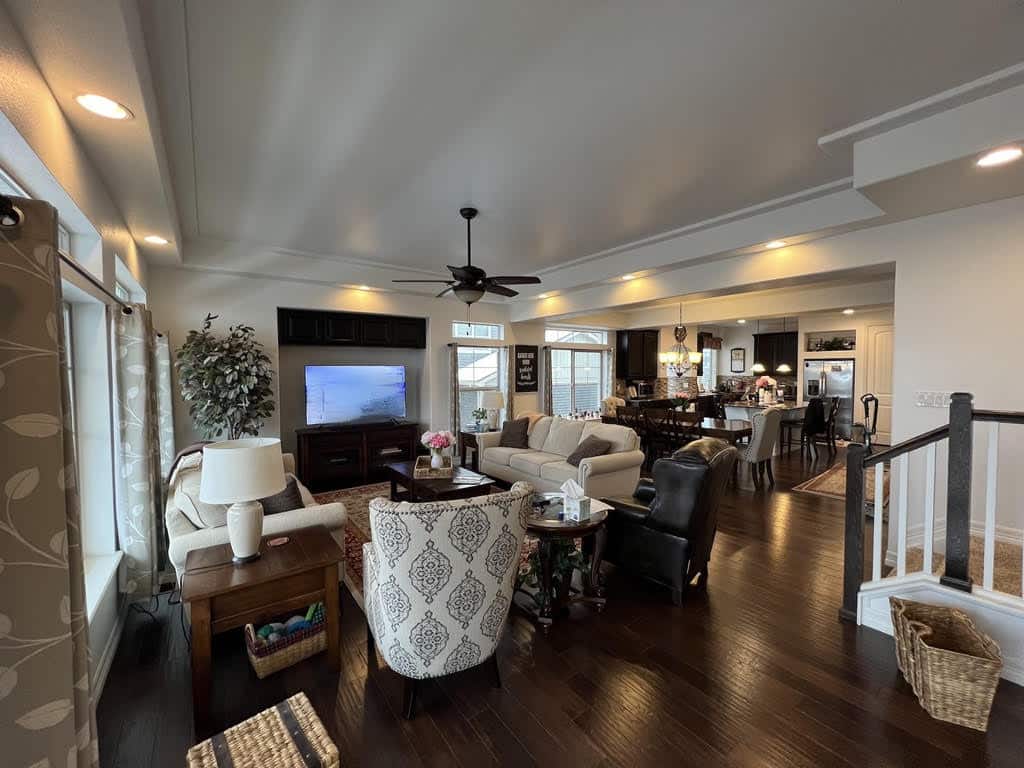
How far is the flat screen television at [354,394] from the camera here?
18.9 feet

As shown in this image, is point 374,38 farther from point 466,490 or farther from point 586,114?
point 466,490

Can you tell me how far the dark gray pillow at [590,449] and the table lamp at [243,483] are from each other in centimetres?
323

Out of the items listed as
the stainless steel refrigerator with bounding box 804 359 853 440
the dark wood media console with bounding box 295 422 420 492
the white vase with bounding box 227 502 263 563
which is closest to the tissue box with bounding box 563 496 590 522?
the white vase with bounding box 227 502 263 563

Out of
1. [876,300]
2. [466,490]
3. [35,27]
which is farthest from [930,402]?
[35,27]

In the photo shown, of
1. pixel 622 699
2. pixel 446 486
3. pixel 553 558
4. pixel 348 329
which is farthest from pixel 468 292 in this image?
pixel 622 699

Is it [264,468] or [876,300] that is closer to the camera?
[264,468]

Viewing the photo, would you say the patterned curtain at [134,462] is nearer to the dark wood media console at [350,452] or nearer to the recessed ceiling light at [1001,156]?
the dark wood media console at [350,452]

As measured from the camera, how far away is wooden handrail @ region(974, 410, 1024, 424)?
2.04 m

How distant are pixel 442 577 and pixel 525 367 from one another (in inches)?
247

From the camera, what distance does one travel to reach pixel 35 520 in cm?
102

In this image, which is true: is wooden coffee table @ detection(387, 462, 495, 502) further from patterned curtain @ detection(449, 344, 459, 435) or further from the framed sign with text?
the framed sign with text

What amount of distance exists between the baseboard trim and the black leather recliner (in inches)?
115

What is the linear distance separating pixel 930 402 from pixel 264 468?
14.5ft

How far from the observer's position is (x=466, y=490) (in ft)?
13.7
